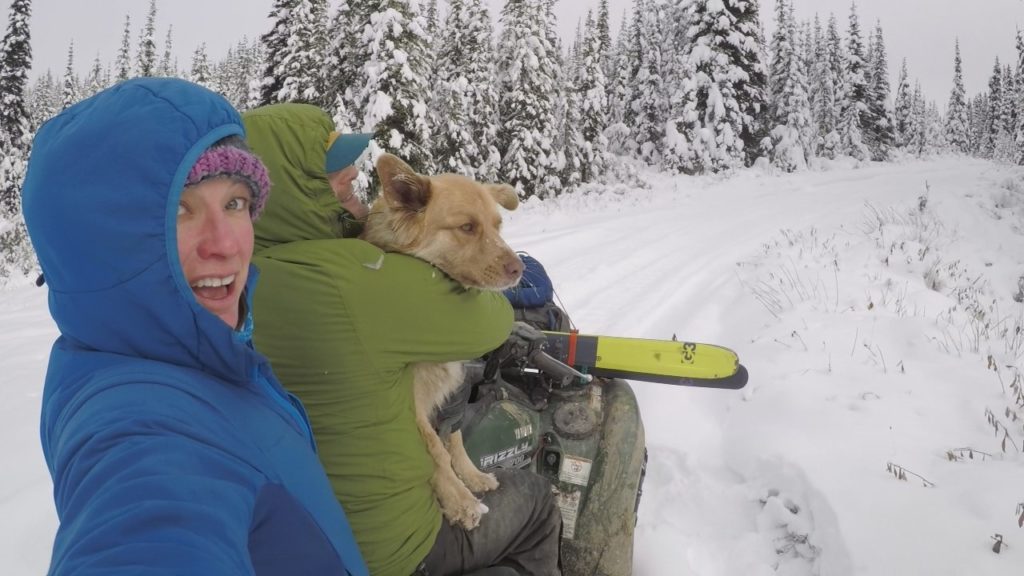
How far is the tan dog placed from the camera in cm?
255

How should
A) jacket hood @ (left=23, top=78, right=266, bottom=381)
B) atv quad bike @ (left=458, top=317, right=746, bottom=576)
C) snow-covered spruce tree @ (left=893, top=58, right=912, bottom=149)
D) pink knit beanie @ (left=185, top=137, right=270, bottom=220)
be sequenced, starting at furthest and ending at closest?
snow-covered spruce tree @ (left=893, top=58, right=912, bottom=149)
atv quad bike @ (left=458, top=317, right=746, bottom=576)
pink knit beanie @ (left=185, top=137, right=270, bottom=220)
jacket hood @ (left=23, top=78, right=266, bottom=381)

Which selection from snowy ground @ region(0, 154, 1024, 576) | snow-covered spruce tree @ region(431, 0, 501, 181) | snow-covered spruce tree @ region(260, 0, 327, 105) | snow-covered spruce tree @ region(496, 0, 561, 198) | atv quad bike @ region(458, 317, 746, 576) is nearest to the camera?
snowy ground @ region(0, 154, 1024, 576)

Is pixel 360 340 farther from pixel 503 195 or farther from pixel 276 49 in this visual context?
pixel 276 49

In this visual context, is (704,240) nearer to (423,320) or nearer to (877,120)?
(423,320)

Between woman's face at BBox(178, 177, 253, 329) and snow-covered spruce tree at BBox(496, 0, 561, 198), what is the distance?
27325 mm

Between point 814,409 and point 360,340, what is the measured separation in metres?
3.93

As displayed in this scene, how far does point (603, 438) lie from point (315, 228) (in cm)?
208

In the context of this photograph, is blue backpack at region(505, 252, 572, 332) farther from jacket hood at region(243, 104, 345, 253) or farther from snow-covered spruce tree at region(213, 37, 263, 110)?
snow-covered spruce tree at region(213, 37, 263, 110)

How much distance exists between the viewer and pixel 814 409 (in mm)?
4473

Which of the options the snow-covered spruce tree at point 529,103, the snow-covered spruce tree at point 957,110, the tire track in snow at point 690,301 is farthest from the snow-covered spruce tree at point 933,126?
the tire track in snow at point 690,301

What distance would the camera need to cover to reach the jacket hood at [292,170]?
2375mm

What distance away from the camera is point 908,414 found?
4211mm

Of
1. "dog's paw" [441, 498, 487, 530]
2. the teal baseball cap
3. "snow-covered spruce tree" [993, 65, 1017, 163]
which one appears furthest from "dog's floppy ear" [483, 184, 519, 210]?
"snow-covered spruce tree" [993, 65, 1017, 163]

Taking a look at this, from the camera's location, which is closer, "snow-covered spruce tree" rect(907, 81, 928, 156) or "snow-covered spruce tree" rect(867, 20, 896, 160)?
"snow-covered spruce tree" rect(867, 20, 896, 160)
